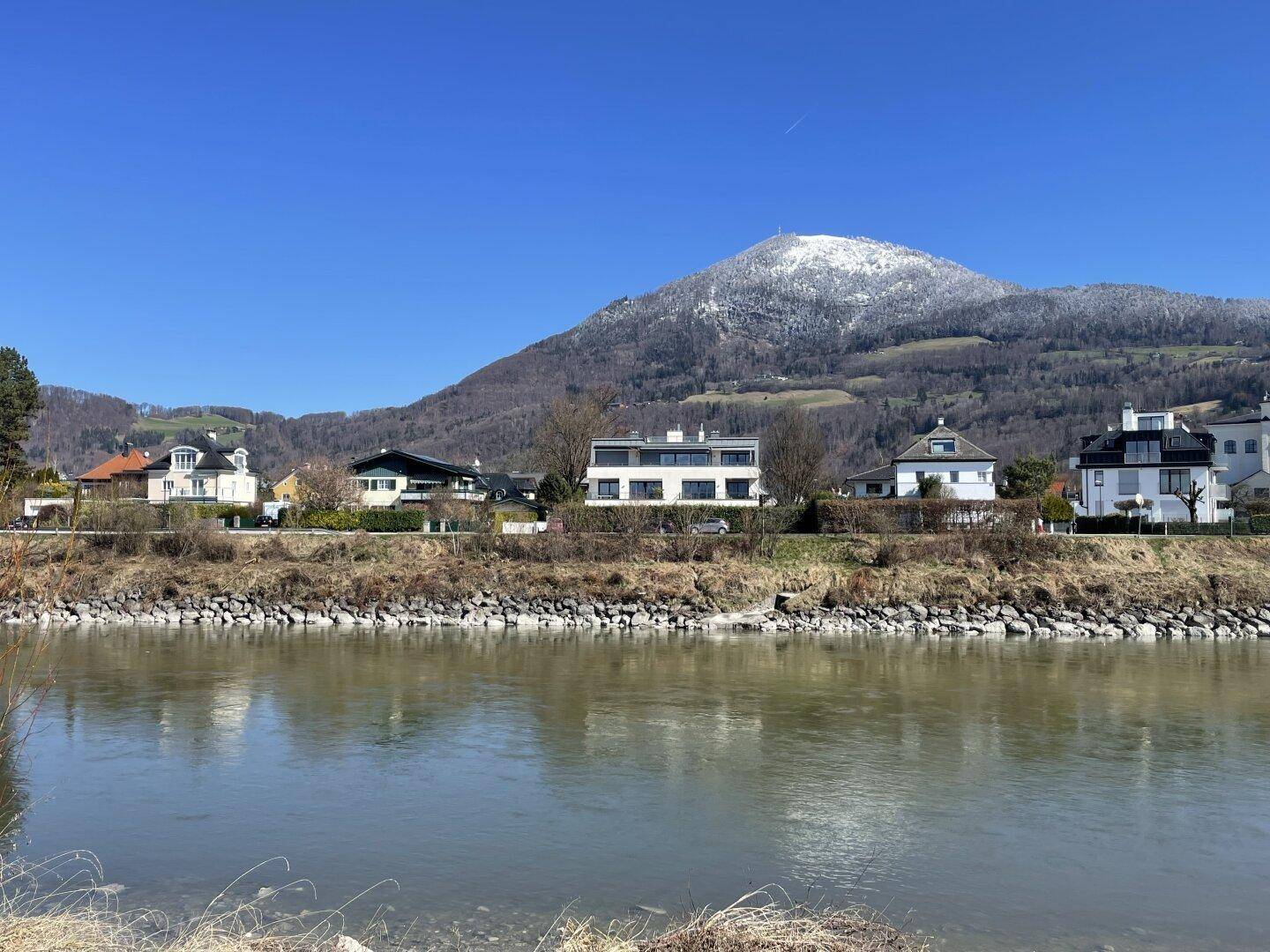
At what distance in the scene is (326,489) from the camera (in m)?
52.1

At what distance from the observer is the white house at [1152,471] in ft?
167

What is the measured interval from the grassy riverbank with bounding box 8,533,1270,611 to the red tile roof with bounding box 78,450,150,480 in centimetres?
3944

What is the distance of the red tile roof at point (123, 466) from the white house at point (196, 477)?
269 centimetres

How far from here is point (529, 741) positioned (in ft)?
53.3

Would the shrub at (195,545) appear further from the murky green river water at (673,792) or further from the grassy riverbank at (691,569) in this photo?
the murky green river water at (673,792)

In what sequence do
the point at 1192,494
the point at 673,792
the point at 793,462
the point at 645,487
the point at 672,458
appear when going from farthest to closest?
1. the point at 793,462
2. the point at 672,458
3. the point at 645,487
4. the point at 1192,494
5. the point at 673,792

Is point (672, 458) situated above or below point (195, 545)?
above

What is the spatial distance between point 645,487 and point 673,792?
41066 mm

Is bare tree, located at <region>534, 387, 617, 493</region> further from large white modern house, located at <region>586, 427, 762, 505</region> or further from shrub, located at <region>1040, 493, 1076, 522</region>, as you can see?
shrub, located at <region>1040, 493, 1076, 522</region>

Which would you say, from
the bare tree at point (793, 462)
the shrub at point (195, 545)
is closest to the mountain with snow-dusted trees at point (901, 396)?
the bare tree at point (793, 462)

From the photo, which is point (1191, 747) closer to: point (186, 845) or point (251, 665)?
point (186, 845)

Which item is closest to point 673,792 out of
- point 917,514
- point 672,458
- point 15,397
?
point 917,514

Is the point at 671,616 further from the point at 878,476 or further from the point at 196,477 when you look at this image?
the point at 196,477

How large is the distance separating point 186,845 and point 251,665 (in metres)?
13.9
